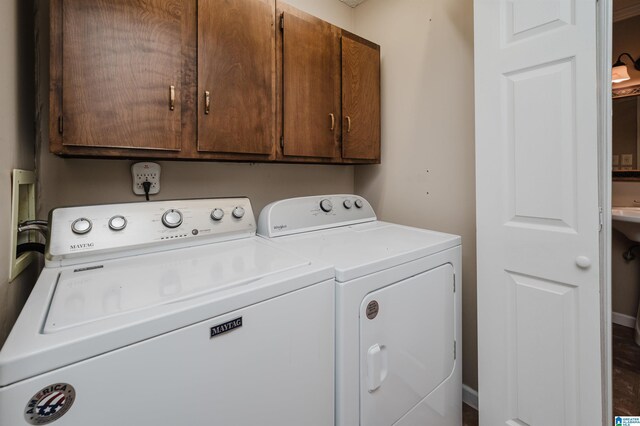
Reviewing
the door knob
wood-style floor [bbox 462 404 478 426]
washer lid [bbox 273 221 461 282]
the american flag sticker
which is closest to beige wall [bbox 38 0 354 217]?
washer lid [bbox 273 221 461 282]

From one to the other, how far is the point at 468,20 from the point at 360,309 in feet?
5.29

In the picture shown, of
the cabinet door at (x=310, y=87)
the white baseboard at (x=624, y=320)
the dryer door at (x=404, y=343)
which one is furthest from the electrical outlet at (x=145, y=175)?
the white baseboard at (x=624, y=320)

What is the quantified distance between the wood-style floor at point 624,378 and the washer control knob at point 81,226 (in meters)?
2.00

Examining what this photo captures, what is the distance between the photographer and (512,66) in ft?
4.14

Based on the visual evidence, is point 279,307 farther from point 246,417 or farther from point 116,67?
point 116,67

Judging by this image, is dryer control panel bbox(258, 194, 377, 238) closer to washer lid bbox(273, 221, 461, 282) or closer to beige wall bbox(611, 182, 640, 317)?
washer lid bbox(273, 221, 461, 282)

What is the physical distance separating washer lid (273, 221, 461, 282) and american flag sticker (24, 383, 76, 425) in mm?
678

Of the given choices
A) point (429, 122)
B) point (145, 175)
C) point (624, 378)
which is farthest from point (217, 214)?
point (624, 378)

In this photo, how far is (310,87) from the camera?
1559mm

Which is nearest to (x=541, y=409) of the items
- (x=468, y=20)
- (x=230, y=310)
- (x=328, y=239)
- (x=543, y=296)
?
(x=543, y=296)

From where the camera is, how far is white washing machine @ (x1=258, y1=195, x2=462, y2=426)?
39.1 inches

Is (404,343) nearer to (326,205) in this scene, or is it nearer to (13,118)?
(326,205)

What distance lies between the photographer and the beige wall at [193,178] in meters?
1.24

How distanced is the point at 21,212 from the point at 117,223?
30 centimetres
